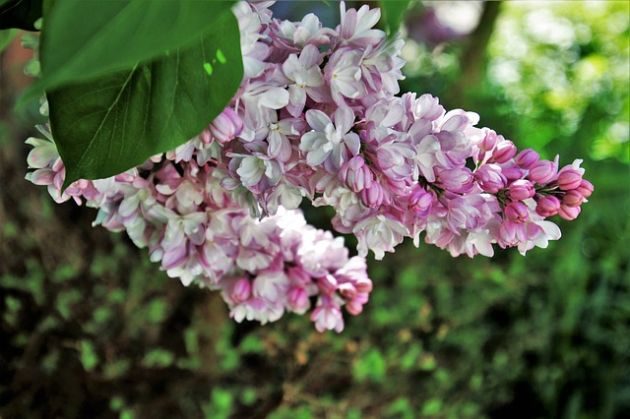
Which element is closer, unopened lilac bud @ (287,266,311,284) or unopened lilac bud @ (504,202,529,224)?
unopened lilac bud @ (504,202,529,224)

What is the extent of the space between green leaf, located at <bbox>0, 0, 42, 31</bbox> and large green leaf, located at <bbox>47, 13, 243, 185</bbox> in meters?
0.11

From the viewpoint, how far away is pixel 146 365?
1.26 m

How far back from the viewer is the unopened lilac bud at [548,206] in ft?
1.64

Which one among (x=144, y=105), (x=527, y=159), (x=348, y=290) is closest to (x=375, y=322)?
(x=348, y=290)

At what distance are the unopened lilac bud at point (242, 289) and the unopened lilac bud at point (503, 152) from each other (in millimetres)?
221

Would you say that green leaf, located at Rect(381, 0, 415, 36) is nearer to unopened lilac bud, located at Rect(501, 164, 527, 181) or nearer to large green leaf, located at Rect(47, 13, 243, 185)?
large green leaf, located at Rect(47, 13, 243, 185)

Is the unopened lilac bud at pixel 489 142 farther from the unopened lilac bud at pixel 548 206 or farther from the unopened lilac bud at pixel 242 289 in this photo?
the unopened lilac bud at pixel 242 289

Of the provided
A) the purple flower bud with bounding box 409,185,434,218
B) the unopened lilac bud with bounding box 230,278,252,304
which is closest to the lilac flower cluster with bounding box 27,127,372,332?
the unopened lilac bud with bounding box 230,278,252,304

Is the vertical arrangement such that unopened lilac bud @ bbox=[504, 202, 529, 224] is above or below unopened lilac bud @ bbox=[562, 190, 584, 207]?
below

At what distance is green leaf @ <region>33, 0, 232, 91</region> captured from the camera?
0.90 feet

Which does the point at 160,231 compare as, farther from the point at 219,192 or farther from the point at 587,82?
the point at 587,82

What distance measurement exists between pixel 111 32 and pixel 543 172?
291 millimetres

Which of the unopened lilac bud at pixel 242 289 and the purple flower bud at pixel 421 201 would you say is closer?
the purple flower bud at pixel 421 201

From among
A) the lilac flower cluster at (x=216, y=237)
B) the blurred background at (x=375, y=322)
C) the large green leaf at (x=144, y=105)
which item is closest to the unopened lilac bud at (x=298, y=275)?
the lilac flower cluster at (x=216, y=237)
